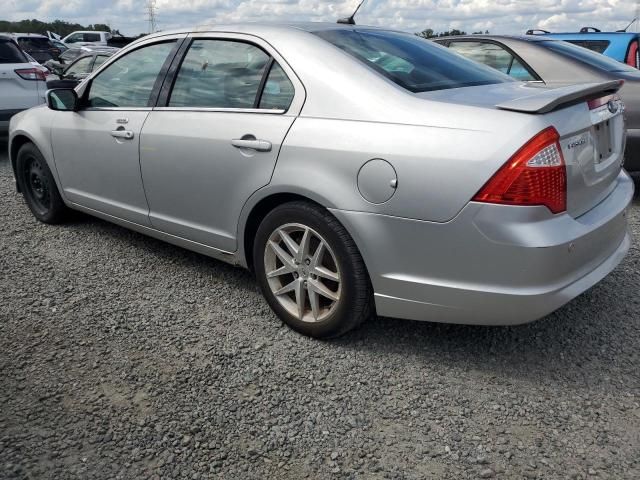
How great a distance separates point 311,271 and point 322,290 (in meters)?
0.11

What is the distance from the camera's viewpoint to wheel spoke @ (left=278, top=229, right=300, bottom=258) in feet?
10.3

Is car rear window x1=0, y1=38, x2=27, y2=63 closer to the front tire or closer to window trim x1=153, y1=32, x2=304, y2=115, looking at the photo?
window trim x1=153, y1=32, x2=304, y2=115

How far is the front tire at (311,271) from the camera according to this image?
115 inches

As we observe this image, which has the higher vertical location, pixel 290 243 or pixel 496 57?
pixel 496 57

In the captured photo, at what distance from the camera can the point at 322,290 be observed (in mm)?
3088

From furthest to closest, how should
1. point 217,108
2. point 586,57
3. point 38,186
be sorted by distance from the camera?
point 586,57 → point 38,186 → point 217,108

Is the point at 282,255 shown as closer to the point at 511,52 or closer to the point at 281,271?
the point at 281,271

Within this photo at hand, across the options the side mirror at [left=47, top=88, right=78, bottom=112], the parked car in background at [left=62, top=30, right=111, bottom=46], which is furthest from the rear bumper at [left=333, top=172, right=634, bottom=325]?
the parked car in background at [left=62, top=30, right=111, bottom=46]

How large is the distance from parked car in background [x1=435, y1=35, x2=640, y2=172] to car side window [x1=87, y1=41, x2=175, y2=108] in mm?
2999

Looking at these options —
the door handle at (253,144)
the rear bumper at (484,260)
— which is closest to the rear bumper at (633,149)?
the rear bumper at (484,260)

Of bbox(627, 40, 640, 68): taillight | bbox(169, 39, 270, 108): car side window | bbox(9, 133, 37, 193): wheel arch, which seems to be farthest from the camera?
bbox(627, 40, 640, 68): taillight

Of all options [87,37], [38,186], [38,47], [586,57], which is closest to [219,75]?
[38,186]

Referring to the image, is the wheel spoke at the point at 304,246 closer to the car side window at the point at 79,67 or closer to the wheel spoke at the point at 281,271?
the wheel spoke at the point at 281,271

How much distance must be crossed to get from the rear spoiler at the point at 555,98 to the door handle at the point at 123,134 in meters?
2.32
